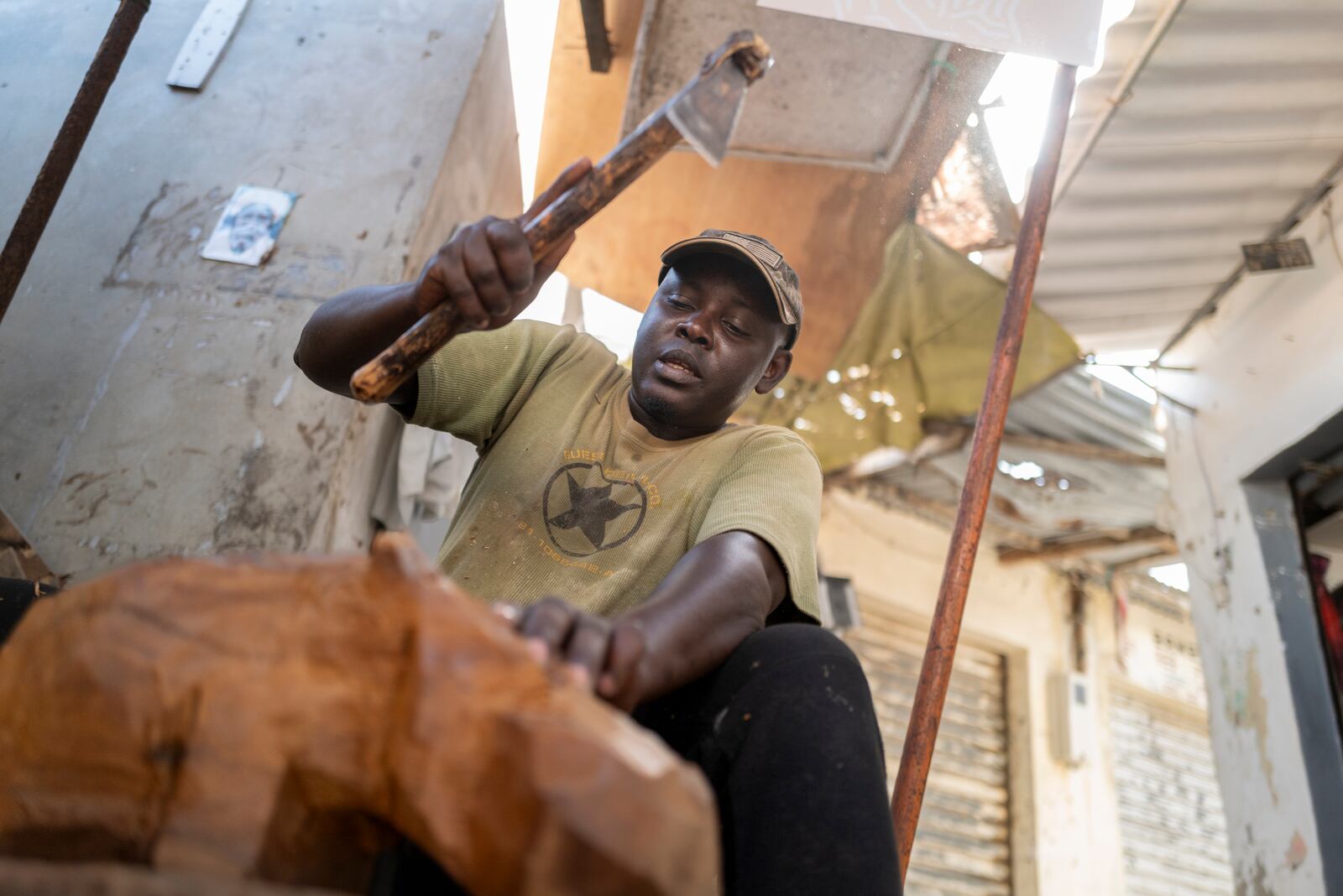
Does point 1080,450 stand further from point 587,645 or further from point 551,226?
point 587,645

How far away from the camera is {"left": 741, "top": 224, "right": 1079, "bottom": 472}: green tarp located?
150 inches

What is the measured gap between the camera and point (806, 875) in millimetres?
894

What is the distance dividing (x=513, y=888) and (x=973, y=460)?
158cm

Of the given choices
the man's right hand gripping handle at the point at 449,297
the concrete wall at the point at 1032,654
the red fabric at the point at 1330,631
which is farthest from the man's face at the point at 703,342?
the concrete wall at the point at 1032,654

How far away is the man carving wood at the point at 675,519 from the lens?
0.94m

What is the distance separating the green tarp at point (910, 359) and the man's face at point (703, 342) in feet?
6.85

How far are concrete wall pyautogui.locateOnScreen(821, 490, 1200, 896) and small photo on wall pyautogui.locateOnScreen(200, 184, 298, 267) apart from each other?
4.45 metres

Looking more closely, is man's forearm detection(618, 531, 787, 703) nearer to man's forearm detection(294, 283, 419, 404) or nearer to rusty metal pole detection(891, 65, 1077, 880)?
rusty metal pole detection(891, 65, 1077, 880)

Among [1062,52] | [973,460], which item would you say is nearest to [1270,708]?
[973,460]

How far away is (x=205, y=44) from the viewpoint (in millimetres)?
2623

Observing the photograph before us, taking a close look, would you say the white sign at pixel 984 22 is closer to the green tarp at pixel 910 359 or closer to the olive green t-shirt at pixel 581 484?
the green tarp at pixel 910 359

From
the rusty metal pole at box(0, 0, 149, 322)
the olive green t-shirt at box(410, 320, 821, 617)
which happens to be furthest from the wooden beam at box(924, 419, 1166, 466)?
the rusty metal pole at box(0, 0, 149, 322)

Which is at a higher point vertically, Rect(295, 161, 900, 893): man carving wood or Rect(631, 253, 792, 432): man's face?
Rect(631, 253, 792, 432): man's face

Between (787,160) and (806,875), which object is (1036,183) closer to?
(787,160)
